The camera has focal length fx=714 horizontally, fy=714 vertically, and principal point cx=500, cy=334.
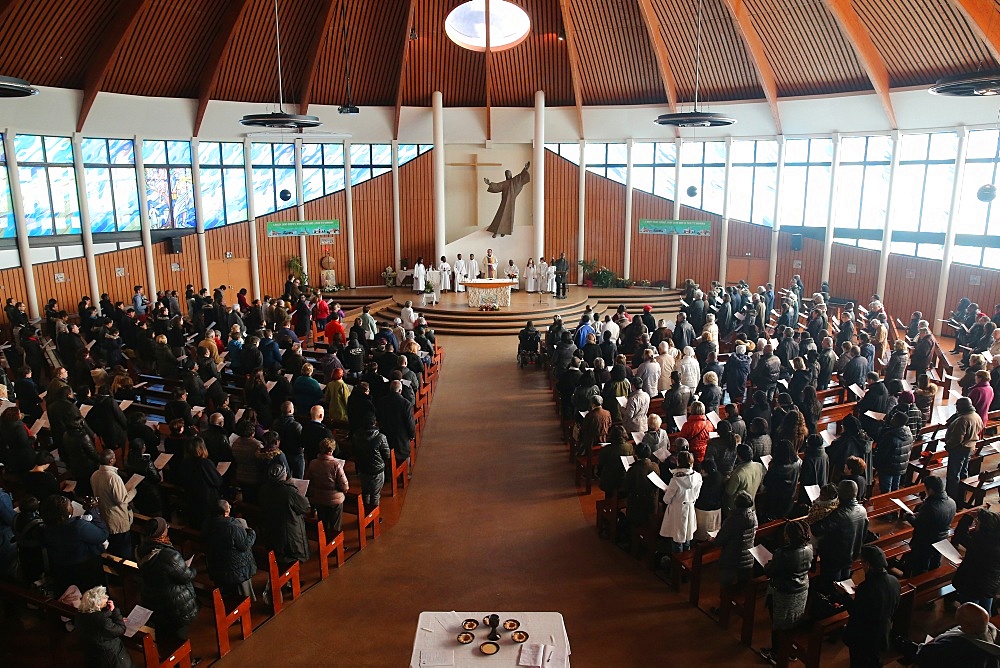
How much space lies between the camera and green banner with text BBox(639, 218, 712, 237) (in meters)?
19.9

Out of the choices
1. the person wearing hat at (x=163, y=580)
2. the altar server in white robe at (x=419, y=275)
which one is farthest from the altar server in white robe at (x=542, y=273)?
the person wearing hat at (x=163, y=580)

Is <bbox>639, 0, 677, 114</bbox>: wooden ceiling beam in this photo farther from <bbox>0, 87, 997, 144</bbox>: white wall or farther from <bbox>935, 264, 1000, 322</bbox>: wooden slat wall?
<bbox>935, 264, 1000, 322</bbox>: wooden slat wall

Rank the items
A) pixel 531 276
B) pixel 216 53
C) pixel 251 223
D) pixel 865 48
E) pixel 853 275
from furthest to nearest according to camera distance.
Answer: pixel 531 276, pixel 251 223, pixel 853 275, pixel 216 53, pixel 865 48

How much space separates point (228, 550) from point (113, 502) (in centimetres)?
143

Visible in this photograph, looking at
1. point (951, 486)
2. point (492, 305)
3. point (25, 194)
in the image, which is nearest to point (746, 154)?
point (492, 305)

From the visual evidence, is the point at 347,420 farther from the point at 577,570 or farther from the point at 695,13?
the point at 695,13

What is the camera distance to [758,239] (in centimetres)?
2117

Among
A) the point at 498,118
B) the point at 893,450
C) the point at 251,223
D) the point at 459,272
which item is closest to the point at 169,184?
the point at 251,223

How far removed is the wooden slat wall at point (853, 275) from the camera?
754 inches

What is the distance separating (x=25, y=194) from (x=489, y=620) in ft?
54.5

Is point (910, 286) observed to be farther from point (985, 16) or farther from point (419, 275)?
point (419, 275)

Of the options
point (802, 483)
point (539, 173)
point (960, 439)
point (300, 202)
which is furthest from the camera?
point (300, 202)

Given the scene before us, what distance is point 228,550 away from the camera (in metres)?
5.84

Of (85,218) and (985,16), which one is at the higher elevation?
(985,16)
